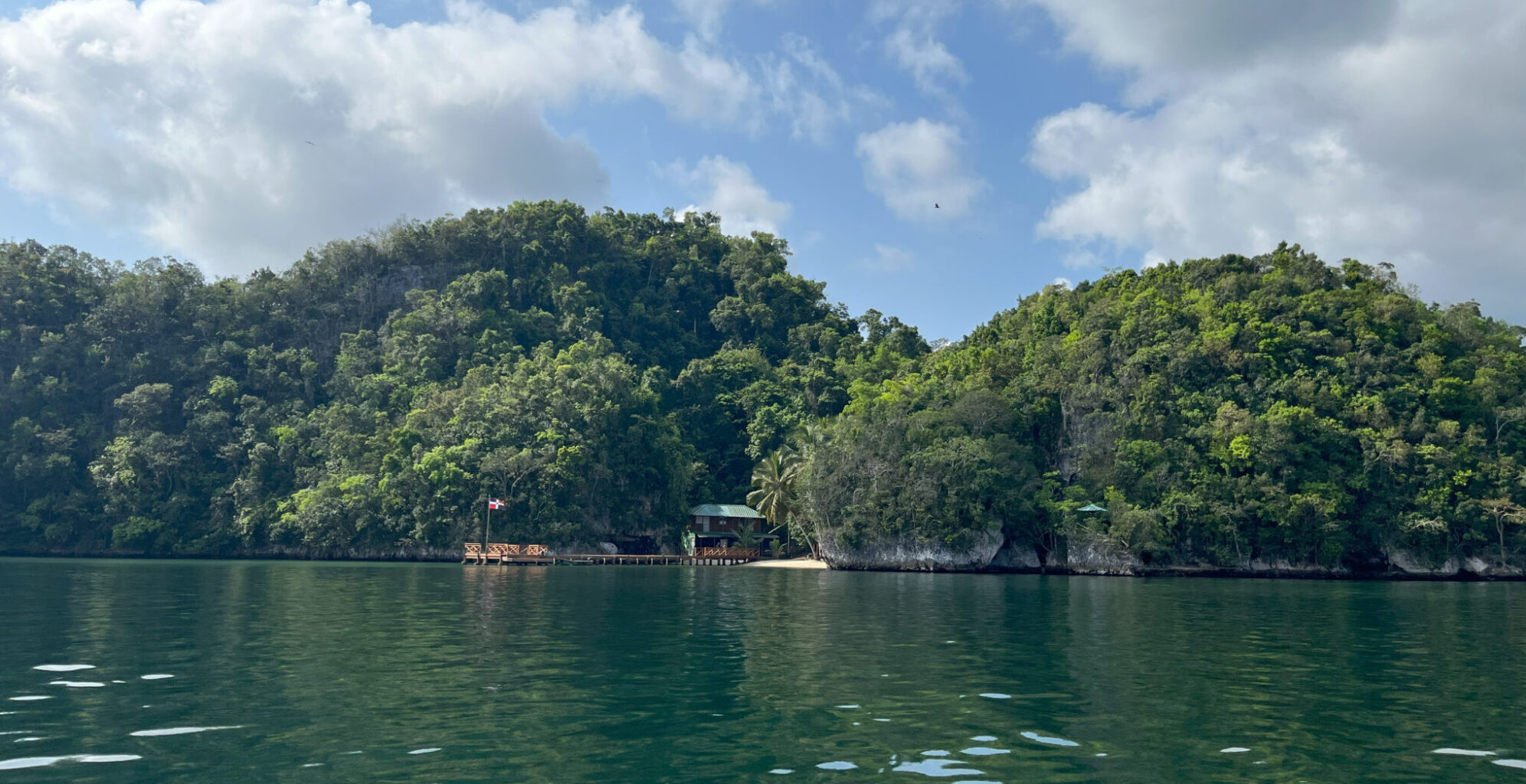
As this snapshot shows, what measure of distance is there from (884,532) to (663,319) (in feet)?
207

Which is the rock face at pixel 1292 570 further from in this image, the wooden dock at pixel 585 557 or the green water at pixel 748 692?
the wooden dock at pixel 585 557

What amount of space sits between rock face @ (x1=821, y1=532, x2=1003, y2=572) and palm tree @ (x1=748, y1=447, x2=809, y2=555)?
988 centimetres

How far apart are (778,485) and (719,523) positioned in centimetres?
844

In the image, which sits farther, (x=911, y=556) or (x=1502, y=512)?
(x=911, y=556)

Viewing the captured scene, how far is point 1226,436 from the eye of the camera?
228ft

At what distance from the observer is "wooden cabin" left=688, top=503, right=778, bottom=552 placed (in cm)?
9056

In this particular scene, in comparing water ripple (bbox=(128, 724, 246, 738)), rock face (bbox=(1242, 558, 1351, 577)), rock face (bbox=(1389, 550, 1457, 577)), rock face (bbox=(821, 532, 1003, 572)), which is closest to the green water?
water ripple (bbox=(128, 724, 246, 738))

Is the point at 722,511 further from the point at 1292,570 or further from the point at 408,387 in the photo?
the point at 1292,570

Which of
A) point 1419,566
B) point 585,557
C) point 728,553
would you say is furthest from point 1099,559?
point 585,557

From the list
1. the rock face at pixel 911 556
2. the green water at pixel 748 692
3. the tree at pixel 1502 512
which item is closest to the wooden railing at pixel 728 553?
the rock face at pixel 911 556

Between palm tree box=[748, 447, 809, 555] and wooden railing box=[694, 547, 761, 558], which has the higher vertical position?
palm tree box=[748, 447, 809, 555]

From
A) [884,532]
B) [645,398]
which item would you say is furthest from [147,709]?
[645,398]

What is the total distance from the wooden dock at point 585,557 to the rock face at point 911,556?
11018 mm

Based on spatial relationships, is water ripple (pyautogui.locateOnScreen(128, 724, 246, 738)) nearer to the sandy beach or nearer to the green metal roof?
the sandy beach
